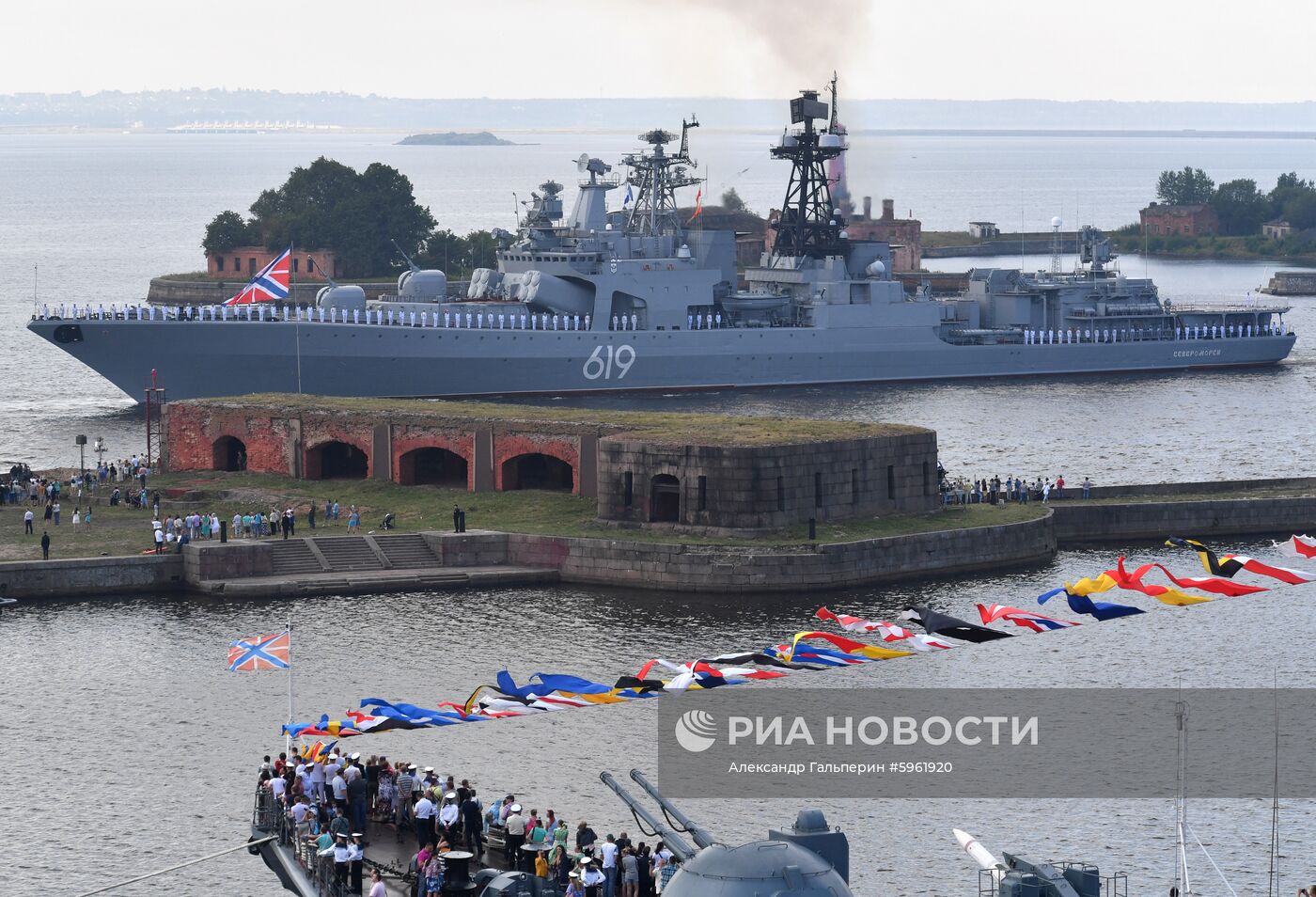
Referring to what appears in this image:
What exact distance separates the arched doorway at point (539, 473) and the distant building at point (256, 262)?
7103cm

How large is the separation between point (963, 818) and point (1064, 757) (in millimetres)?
3300

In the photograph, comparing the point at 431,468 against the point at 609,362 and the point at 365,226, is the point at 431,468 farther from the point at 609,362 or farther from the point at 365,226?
the point at 365,226

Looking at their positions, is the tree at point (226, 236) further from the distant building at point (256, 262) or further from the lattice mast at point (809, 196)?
the lattice mast at point (809, 196)

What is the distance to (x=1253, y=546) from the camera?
171 ft

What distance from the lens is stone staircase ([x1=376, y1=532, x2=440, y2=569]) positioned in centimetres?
4853

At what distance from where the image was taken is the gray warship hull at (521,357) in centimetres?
8175

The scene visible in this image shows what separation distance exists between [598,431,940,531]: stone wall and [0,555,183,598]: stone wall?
1077 centimetres

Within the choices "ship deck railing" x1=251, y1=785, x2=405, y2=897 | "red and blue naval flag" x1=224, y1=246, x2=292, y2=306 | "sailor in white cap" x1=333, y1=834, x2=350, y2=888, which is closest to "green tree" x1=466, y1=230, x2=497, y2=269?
"red and blue naval flag" x1=224, y1=246, x2=292, y2=306

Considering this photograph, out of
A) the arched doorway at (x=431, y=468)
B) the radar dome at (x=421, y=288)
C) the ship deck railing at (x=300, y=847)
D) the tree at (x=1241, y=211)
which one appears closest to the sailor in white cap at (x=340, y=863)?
the ship deck railing at (x=300, y=847)

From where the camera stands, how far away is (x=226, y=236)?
13050 centimetres

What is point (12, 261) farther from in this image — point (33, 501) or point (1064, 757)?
point (1064, 757)

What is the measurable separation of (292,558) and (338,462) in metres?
10.9

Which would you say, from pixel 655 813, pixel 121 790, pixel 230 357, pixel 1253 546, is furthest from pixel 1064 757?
pixel 230 357

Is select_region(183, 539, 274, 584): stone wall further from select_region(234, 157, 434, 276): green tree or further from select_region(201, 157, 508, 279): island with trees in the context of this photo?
select_region(234, 157, 434, 276): green tree
